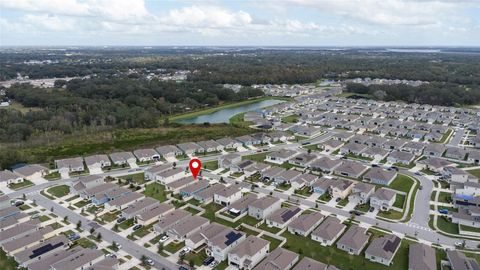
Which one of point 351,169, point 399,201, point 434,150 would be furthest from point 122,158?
point 434,150

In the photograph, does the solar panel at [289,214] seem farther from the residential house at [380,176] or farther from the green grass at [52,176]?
the green grass at [52,176]

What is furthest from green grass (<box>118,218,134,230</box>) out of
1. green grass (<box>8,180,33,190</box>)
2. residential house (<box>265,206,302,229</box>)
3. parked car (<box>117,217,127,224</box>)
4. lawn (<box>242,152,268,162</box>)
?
lawn (<box>242,152,268,162</box>)

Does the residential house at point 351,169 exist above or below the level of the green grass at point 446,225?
above

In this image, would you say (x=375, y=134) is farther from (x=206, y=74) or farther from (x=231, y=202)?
(x=206, y=74)

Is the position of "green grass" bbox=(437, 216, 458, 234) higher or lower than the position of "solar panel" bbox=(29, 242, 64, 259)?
lower

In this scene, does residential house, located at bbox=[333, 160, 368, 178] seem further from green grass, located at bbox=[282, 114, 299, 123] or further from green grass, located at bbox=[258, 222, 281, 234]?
green grass, located at bbox=[282, 114, 299, 123]

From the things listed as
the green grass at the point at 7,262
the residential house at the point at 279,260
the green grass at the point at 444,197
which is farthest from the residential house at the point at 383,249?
the green grass at the point at 7,262

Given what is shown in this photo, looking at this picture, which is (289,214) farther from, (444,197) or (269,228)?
(444,197)
